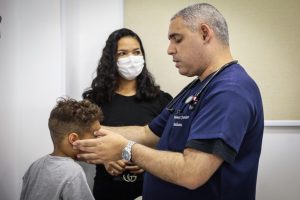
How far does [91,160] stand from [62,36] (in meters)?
1.24

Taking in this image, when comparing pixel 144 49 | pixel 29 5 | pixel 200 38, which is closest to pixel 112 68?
pixel 144 49

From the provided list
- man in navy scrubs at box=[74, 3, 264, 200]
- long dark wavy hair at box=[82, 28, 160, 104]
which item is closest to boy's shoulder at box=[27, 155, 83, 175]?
man in navy scrubs at box=[74, 3, 264, 200]

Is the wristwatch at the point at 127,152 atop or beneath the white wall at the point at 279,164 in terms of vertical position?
atop

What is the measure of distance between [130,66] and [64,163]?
2.98 ft

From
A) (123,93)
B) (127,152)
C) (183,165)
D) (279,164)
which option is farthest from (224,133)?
(279,164)

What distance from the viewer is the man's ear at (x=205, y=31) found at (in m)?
1.20

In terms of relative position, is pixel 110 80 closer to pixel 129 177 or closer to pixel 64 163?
pixel 129 177

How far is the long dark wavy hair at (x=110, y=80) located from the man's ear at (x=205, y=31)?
93cm

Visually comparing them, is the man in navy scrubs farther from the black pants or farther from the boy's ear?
the black pants

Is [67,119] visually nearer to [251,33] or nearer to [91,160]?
[91,160]

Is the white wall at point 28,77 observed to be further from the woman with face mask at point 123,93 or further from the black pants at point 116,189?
the black pants at point 116,189

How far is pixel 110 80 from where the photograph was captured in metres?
2.12

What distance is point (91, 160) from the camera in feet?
3.90

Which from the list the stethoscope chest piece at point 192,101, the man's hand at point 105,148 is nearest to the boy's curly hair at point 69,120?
the man's hand at point 105,148
